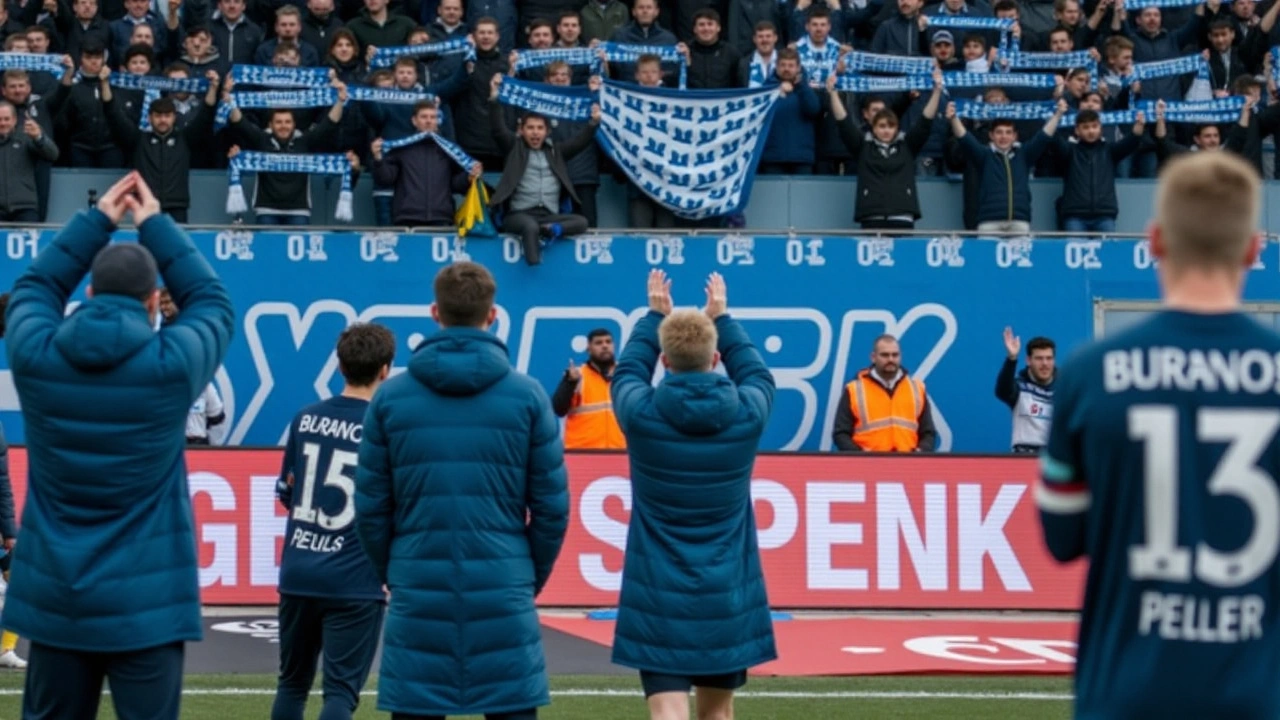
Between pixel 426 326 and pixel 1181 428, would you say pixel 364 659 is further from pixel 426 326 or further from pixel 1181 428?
pixel 426 326

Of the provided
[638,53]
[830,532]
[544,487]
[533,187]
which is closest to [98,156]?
[533,187]

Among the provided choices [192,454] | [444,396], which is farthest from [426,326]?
[444,396]

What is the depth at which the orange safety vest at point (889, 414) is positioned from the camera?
53.8ft

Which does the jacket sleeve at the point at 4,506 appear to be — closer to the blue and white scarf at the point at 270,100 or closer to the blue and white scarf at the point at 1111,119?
the blue and white scarf at the point at 270,100

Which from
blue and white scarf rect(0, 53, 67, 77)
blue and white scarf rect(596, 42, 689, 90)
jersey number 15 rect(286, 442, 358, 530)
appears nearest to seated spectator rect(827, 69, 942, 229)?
blue and white scarf rect(596, 42, 689, 90)

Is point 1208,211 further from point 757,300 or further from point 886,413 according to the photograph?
point 757,300

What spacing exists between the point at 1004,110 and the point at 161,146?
24.8ft

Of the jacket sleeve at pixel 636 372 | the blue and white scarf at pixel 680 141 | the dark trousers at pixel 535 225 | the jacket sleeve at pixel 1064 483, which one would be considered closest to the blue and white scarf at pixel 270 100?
the dark trousers at pixel 535 225

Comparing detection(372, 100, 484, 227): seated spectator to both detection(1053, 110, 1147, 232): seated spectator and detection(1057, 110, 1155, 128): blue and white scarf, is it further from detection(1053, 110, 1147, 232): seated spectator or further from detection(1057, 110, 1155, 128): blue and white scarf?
detection(1057, 110, 1155, 128): blue and white scarf

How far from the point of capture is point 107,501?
19.6 feet

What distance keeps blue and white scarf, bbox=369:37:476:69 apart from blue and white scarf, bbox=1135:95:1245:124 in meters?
6.27

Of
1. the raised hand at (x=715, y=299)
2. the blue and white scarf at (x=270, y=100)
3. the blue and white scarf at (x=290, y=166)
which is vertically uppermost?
the blue and white scarf at (x=270, y=100)

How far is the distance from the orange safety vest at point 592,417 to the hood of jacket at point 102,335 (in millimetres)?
10252

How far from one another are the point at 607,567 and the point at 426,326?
3.45 meters
